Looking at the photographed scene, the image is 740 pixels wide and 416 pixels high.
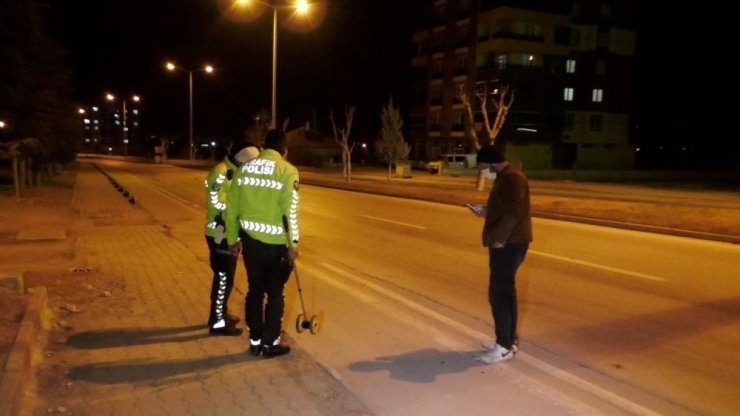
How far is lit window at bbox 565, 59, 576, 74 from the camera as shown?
210ft

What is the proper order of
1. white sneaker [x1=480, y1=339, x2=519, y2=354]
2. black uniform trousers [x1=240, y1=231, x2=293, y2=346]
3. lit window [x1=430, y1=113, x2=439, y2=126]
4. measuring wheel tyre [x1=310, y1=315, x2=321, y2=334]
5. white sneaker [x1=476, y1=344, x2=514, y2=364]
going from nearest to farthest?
black uniform trousers [x1=240, y1=231, x2=293, y2=346] < white sneaker [x1=476, y1=344, x2=514, y2=364] < white sneaker [x1=480, y1=339, x2=519, y2=354] < measuring wheel tyre [x1=310, y1=315, x2=321, y2=334] < lit window [x1=430, y1=113, x2=439, y2=126]

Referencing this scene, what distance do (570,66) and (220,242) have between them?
64.9 meters

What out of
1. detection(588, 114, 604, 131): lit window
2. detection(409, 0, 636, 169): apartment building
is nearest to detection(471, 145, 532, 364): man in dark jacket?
detection(409, 0, 636, 169): apartment building

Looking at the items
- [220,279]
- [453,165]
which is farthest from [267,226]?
[453,165]

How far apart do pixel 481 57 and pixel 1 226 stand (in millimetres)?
55867

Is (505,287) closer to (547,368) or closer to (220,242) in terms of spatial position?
→ (547,368)

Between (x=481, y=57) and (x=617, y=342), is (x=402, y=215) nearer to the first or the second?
(x=617, y=342)

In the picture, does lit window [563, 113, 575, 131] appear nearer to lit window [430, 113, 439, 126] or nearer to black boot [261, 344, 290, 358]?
lit window [430, 113, 439, 126]

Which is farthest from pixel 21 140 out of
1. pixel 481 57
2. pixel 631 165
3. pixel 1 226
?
pixel 631 165

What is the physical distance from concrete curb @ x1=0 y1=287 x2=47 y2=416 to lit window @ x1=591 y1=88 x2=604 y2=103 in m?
66.5

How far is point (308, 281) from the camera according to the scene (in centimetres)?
837

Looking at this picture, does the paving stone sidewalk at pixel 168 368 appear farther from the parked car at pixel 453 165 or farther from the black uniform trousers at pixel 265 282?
the parked car at pixel 453 165

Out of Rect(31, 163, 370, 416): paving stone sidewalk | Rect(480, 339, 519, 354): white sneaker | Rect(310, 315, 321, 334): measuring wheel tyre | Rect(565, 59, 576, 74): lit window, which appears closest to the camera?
Rect(31, 163, 370, 416): paving stone sidewalk

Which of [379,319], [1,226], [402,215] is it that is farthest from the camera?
[402,215]
